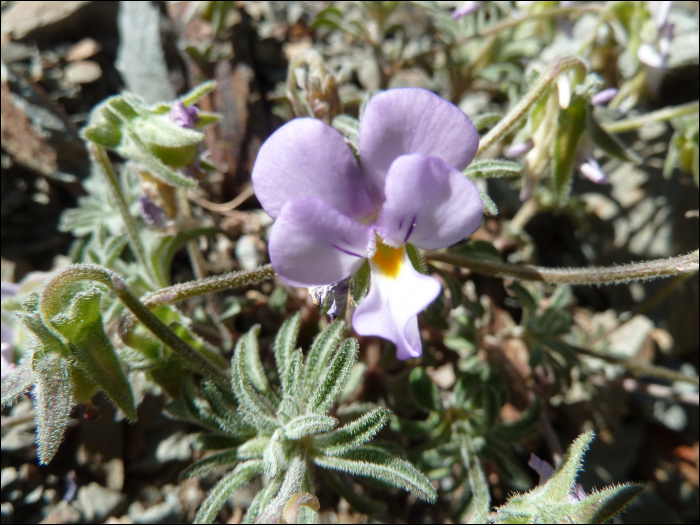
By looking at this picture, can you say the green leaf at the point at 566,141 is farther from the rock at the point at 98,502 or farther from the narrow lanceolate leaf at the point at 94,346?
the rock at the point at 98,502

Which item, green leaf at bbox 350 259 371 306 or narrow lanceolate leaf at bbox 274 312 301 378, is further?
narrow lanceolate leaf at bbox 274 312 301 378

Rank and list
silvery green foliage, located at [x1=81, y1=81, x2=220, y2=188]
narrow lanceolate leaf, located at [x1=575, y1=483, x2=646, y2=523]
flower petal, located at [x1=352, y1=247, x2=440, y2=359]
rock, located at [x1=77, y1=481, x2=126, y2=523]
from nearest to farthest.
Result: 1. flower petal, located at [x1=352, y1=247, x2=440, y2=359]
2. narrow lanceolate leaf, located at [x1=575, y1=483, x2=646, y2=523]
3. silvery green foliage, located at [x1=81, y1=81, x2=220, y2=188]
4. rock, located at [x1=77, y1=481, x2=126, y2=523]

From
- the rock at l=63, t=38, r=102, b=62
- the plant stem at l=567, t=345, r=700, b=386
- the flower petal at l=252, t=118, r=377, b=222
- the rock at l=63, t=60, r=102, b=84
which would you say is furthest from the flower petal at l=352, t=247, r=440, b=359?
the rock at l=63, t=38, r=102, b=62

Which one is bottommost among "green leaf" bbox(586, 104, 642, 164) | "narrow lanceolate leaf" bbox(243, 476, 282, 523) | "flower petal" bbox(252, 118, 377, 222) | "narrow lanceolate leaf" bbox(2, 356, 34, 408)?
"narrow lanceolate leaf" bbox(243, 476, 282, 523)

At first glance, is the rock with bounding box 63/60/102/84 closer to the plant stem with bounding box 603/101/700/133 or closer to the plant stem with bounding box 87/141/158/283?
the plant stem with bounding box 87/141/158/283

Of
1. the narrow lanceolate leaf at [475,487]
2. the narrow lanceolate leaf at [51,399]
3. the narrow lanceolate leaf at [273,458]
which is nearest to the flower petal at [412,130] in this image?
the narrow lanceolate leaf at [273,458]

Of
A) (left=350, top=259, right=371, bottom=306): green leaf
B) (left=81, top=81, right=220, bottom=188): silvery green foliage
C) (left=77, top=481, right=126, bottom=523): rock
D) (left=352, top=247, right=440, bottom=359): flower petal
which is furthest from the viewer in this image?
(left=77, top=481, right=126, bottom=523): rock
